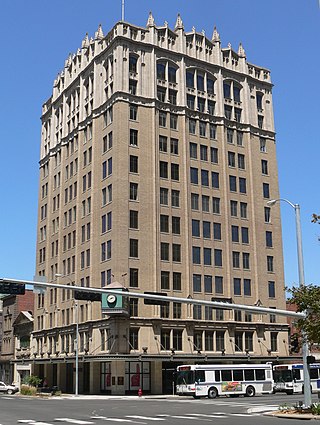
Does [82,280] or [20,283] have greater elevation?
[82,280]

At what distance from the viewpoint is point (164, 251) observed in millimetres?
70438

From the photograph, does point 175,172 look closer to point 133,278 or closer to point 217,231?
point 217,231

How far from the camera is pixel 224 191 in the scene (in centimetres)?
7731

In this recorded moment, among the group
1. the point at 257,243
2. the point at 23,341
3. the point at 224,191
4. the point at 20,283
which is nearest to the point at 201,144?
the point at 224,191

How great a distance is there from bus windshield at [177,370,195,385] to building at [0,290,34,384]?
166 ft

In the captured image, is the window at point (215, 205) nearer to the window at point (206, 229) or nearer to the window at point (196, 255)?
the window at point (206, 229)

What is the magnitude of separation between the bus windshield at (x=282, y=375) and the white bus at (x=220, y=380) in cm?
243

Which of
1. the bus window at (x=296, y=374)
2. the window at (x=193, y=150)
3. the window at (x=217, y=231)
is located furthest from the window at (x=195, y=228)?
the bus window at (x=296, y=374)

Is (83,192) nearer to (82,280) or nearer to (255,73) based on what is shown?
(82,280)

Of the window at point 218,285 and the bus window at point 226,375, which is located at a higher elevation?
the window at point 218,285

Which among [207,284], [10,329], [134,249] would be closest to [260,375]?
[207,284]

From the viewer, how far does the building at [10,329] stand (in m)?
100

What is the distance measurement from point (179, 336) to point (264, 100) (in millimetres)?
37989

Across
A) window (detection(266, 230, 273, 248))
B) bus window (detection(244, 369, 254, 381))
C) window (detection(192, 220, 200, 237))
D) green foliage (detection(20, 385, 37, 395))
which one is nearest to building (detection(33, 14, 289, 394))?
window (detection(192, 220, 200, 237))
